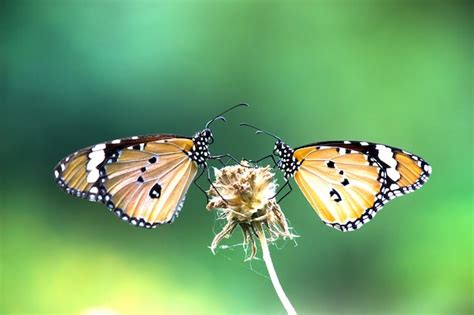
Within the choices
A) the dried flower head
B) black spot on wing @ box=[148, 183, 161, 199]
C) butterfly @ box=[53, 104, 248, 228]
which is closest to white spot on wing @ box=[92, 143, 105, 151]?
butterfly @ box=[53, 104, 248, 228]

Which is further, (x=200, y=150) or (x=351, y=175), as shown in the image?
(x=200, y=150)

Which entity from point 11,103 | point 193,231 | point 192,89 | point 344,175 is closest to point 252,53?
point 192,89

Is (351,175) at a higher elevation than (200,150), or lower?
lower

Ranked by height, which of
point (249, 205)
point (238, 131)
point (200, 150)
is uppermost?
point (238, 131)

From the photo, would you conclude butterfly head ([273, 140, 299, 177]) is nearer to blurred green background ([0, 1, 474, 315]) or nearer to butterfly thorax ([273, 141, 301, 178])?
butterfly thorax ([273, 141, 301, 178])

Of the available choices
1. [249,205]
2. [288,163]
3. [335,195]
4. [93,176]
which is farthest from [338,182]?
[93,176]

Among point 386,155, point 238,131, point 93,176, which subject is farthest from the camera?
point 238,131

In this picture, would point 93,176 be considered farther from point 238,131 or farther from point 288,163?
point 238,131
